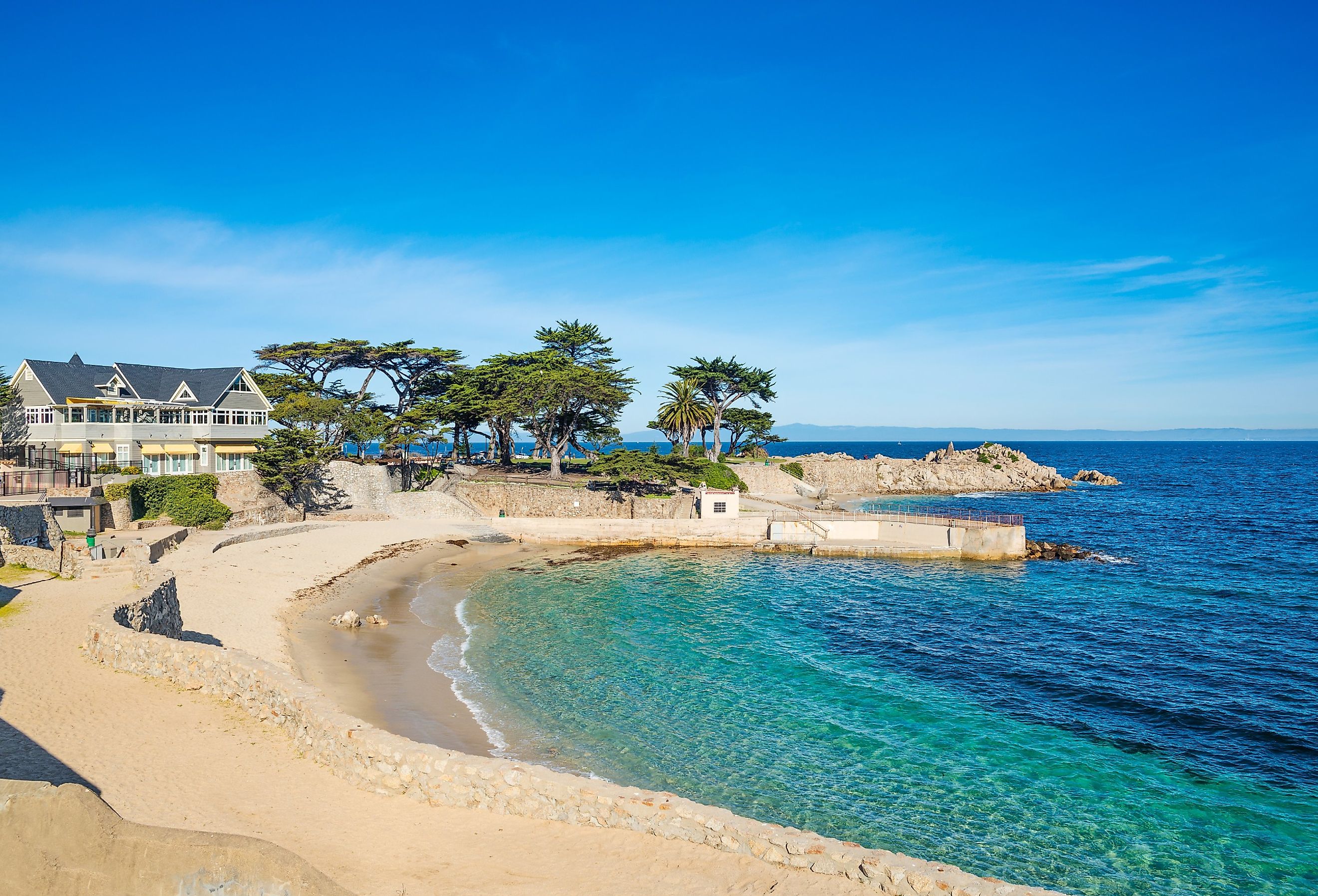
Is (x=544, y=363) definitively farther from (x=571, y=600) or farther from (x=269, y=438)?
(x=571, y=600)

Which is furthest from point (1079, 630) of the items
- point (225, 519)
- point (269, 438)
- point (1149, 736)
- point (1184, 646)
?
point (269, 438)

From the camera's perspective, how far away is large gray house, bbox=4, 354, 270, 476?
44.0m

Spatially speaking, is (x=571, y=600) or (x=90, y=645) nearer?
(x=90, y=645)

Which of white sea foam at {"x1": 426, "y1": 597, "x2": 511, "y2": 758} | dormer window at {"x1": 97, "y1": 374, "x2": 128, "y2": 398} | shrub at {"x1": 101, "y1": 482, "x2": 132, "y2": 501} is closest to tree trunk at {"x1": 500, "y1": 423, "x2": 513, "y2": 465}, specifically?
dormer window at {"x1": 97, "y1": 374, "x2": 128, "y2": 398}

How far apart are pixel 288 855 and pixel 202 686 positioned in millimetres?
11754

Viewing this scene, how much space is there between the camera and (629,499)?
5356cm

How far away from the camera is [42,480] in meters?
40.1

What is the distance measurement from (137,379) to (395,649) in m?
36.9

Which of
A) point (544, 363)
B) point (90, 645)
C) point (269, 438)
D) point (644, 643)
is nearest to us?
point (90, 645)

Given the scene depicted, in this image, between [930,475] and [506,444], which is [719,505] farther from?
[930,475]

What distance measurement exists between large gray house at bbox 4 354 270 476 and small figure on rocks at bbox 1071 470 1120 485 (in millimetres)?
→ 100439

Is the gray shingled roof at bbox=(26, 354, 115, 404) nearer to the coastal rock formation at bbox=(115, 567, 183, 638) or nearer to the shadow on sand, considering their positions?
the coastal rock formation at bbox=(115, 567, 183, 638)

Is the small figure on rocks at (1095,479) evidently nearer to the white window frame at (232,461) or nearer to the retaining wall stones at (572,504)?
the retaining wall stones at (572,504)

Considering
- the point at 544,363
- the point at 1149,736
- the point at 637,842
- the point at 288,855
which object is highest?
the point at 544,363
